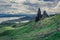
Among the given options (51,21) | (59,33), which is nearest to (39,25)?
(51,21)

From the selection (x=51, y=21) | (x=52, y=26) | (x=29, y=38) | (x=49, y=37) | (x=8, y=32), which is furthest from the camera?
(x=8, y=32)

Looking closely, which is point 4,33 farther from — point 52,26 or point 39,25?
point 52,26

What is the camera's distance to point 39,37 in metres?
114

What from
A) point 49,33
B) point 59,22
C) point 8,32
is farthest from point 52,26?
point 8,32

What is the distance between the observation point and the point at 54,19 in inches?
5443

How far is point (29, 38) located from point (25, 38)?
2249 millimetres

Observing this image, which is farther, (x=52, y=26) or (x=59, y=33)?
(x=52, y=26)

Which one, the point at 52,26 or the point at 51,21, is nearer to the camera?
the point at 52,26

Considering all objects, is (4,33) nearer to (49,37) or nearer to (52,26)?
(52,26)

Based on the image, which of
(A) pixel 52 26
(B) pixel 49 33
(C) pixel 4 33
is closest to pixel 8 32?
(C) pixel 4 33

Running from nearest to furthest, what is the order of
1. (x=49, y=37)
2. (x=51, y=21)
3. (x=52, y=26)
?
(x=49, y=37), (x=52, y=26), (x=51, y=21)

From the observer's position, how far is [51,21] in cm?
13575

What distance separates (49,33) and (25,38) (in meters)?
10.9

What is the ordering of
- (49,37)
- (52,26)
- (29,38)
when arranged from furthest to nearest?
1. (52,26)
2. (29,38)
3. (49,37)
